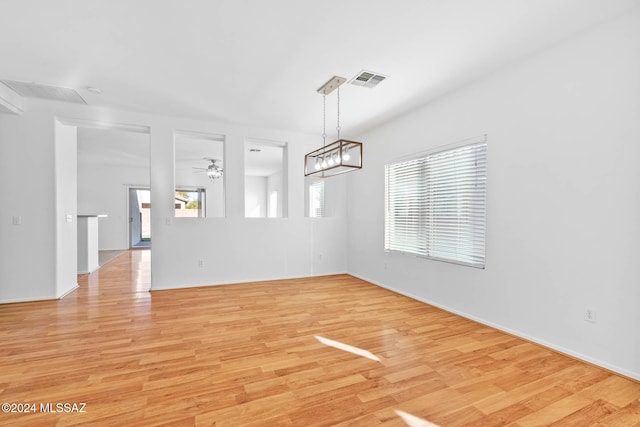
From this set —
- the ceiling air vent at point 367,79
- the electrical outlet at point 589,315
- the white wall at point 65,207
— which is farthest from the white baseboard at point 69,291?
the electrical outlet at point 589,315

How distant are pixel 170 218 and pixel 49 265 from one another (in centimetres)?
164

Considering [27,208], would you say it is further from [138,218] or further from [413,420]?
[138,218]

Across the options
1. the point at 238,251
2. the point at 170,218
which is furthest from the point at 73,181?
the point at 238,251

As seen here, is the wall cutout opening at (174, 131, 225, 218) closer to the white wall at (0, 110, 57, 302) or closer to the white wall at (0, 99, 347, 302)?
the white wall at (0, 99, 347, 302)

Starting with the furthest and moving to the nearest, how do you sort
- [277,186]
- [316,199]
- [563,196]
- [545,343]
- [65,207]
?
1. [277,186]
2. [316,199]
3. [65,207]
4. [545,343]
5. [563,196]

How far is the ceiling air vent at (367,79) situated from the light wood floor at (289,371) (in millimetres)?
2736

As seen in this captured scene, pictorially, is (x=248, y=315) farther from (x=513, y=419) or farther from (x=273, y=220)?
(x=513, y=419)

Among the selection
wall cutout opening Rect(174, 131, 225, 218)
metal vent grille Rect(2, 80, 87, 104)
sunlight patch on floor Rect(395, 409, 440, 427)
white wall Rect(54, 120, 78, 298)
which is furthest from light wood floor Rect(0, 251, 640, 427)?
wall cutout opening Rect(174, 131, 225, 218)

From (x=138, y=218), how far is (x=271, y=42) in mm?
9571

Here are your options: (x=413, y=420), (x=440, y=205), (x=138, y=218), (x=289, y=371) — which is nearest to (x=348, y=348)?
(x=289, y=371)

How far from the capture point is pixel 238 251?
5316mm

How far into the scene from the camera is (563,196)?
8.70 feet

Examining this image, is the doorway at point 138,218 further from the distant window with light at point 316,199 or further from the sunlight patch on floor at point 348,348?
the sunlight patch on floor at point 348,348

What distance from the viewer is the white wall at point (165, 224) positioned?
4.09m
